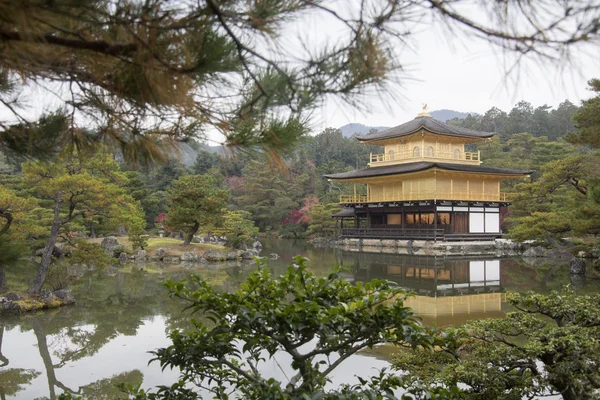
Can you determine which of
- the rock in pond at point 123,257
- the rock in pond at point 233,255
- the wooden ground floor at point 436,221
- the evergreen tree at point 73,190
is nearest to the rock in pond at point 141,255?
the rock in pond at point 123,257

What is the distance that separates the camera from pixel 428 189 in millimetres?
22359

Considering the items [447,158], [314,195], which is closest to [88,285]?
[447,158]

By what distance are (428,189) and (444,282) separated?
1157 cm

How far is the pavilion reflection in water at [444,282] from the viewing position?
776cm

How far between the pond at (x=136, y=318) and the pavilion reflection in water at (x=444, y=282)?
19 millimetres

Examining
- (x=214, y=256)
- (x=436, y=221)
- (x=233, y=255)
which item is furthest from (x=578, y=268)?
(x=214, y=256)

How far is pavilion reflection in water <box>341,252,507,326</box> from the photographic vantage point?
Result: 7758 millimetres

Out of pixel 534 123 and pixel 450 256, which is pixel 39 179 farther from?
pixel 534 123

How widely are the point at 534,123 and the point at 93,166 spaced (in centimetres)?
4463

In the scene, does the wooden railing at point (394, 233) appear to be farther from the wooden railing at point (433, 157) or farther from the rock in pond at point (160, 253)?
the rock in pond at point (160, 253)

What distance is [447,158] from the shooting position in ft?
80.3

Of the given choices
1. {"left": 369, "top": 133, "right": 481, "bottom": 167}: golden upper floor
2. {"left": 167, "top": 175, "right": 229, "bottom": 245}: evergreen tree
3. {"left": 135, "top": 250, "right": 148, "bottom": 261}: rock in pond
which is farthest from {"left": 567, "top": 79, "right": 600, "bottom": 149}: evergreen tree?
{"left": 369, "top": 133, "right": 481, "bottom": 167}: golden upper floor

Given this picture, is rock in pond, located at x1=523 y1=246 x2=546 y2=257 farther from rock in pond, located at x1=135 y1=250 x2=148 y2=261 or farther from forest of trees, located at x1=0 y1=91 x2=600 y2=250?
rock in pond, located at x1=135 y1=250 x2=148 y2=261

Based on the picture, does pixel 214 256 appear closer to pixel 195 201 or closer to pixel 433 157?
pixel 195 201
